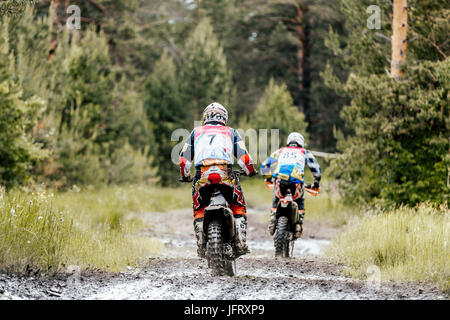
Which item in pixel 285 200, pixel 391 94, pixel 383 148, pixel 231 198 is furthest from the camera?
pixel 383 148

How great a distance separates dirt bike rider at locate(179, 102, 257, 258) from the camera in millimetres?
6840

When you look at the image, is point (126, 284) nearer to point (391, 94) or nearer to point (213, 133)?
point (213, 133)

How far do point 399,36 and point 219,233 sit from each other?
1002 cm

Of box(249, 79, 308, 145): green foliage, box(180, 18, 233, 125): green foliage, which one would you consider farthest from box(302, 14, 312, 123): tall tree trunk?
box(180, 18, 233, 125): green foliage

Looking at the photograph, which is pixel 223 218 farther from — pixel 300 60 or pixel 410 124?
pixel 300 60

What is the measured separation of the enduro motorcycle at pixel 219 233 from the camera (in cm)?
663

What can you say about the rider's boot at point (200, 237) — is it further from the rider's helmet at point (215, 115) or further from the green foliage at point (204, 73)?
the green foliage at point (204, 73)

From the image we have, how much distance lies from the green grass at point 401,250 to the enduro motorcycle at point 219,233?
1.67m

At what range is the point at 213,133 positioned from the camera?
277 inches

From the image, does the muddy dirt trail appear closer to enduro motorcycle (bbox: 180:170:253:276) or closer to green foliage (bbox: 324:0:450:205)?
enduro motorcycle (bbox: 180:170:253:276)

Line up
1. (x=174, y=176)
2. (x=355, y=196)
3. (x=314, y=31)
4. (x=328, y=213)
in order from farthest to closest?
(x=314, y=31) → (x=174, y=176) → (x=328, y=213) → (x=355, y=196)

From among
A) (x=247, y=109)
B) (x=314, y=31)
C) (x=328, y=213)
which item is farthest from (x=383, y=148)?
(x=247, y=109)

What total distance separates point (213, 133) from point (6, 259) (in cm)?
267

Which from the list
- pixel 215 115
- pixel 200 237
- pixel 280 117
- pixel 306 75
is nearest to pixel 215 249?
pixel 200 237
